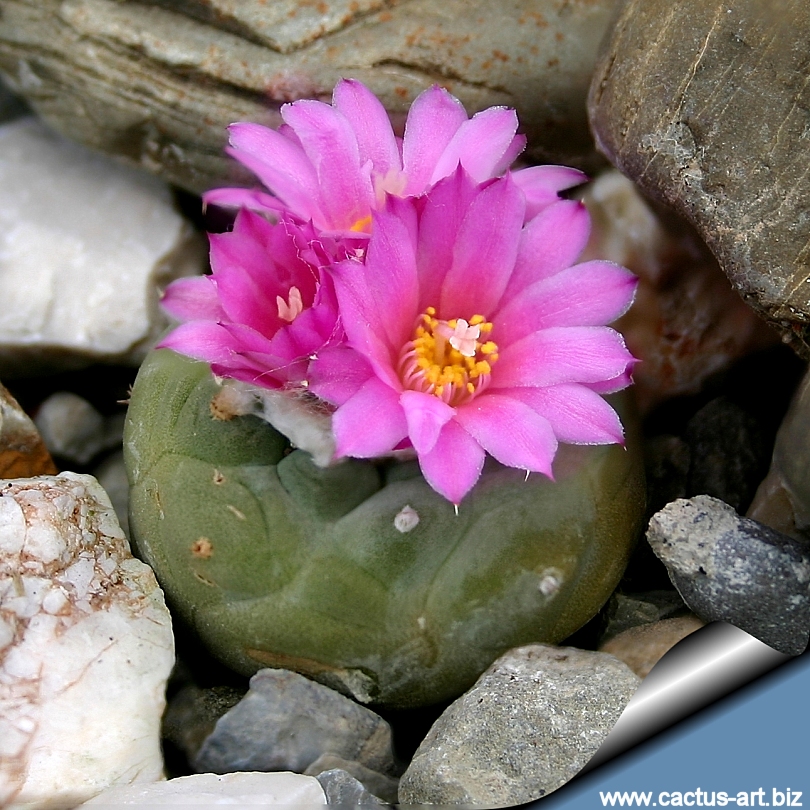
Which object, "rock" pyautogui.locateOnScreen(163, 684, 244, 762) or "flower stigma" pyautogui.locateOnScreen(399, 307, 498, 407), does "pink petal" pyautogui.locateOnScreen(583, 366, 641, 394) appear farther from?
"rock" pyautogui.locateOnScreen(163, 684, 244, 762)

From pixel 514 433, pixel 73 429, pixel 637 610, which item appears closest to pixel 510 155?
pixel 514 433

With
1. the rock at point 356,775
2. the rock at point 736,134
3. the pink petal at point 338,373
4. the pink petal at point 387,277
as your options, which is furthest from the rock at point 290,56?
the rock at point 356,775

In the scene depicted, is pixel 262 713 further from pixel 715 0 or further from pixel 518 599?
pixel 715 0

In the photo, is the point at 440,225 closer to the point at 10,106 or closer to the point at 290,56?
the point at 290,56

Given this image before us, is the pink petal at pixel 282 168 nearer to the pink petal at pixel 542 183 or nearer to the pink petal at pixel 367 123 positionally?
the pink petal at pixel 367 123

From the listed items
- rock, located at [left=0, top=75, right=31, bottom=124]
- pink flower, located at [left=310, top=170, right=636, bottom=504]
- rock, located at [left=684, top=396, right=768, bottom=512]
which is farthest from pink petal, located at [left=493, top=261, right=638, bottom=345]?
rock, located at [left=0, top=75, right=31, bottom=124]

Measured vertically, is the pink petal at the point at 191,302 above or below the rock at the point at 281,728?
above

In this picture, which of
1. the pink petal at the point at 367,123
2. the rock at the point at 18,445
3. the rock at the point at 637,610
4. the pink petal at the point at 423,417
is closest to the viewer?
the pink petal at the point at 423,417

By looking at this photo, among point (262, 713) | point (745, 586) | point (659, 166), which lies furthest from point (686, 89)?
point (262, 713)
